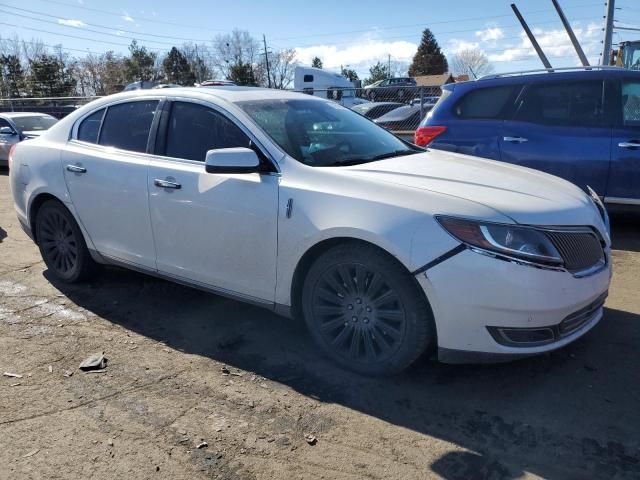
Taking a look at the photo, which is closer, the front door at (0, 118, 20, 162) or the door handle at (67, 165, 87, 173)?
the door handle at (67, 165, 87, 173)

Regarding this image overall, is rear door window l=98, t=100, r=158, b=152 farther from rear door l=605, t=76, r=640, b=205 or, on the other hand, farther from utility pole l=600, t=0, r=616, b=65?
utility pole l=600, t=0, r=616, b=65

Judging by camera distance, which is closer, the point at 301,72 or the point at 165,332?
the point at 165,332

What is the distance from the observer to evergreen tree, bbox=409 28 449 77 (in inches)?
3221

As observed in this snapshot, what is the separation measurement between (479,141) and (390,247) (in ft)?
12.4

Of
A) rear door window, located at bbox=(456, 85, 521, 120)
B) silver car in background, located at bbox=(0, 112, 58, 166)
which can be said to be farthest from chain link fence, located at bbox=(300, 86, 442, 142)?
silver car in background, located at bbox=(0, 112, 58, 166)

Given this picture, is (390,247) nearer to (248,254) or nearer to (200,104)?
(248,254)

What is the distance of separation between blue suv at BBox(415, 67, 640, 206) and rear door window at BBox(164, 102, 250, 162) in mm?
3336

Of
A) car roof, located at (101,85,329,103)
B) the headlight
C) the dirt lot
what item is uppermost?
car roof, located at (101,85,329,103)

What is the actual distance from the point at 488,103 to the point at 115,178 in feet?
13.9

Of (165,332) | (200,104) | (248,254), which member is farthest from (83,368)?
(200,104)

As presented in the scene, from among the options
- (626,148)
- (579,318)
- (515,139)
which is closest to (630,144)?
(626,148)

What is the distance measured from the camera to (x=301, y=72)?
28266 mm

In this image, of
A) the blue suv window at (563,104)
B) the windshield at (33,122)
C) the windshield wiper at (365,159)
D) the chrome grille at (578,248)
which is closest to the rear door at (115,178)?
the windshield wiper at (365,159)

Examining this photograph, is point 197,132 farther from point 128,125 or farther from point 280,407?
point 280,407
